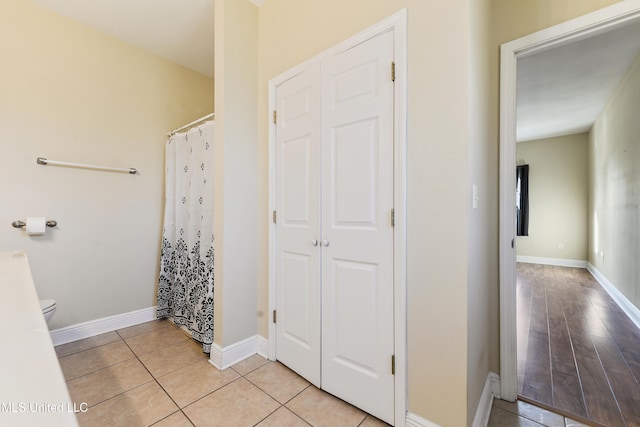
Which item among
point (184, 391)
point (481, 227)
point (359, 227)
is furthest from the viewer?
point (184, 391)

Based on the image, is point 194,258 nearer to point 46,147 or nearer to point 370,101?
point 46,147

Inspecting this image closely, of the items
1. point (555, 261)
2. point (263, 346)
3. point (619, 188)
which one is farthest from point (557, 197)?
point (263, 346)

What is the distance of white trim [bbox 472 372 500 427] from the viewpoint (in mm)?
1305

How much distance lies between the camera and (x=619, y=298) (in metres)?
3.24

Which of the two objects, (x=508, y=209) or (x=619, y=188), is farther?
(x=619, y=188)

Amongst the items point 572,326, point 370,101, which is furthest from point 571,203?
point 370,101

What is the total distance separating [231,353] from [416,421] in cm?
123

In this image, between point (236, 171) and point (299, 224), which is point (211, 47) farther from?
point (299, 224)

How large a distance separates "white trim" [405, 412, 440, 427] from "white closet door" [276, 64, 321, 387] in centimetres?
55

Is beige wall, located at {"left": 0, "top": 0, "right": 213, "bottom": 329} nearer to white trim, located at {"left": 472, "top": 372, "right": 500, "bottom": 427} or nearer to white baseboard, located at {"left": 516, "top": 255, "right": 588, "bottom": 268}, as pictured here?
white trim, located at {"left": 472, "top": 372, "right": 500, "bottom": 427}

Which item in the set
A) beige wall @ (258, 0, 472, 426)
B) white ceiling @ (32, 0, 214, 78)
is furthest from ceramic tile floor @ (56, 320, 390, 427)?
white ceiling @ (32, 0, 214, 78)

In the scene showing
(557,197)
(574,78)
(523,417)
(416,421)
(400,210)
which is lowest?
(523,417)

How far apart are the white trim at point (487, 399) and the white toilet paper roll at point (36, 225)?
2976mm

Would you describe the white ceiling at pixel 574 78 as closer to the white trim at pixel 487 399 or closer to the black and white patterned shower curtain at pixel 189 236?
the white trim at pixel 487 399
